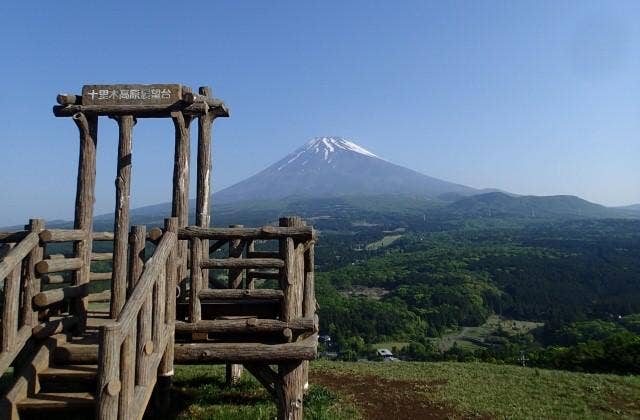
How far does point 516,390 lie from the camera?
10.8 metres

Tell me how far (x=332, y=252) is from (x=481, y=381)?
148 m

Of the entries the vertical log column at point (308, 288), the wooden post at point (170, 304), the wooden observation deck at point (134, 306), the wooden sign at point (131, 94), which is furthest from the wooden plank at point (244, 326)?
the wooden sign at point (131, 94)

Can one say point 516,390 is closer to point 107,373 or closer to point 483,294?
point 107,373

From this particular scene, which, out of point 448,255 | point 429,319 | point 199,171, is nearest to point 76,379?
point 199,171

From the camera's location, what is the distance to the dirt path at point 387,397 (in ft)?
28.6

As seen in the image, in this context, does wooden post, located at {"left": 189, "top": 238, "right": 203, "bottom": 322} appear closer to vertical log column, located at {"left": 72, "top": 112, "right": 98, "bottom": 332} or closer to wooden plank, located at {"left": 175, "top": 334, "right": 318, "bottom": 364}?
wooden plank, located at {"left": 175, "top": 334, "right": 318, "bottom": 364}

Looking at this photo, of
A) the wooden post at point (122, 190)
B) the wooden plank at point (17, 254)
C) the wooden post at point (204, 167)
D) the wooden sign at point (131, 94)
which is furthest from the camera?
the wooden post at point (204, 167)

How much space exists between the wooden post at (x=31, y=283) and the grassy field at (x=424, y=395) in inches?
127

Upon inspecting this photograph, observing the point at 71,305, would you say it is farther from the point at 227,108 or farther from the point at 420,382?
the point at 420,382

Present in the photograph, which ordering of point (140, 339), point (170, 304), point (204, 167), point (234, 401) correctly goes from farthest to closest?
point (234, 401) < point (204, 167) < point (170, 304) < point (140, 339)

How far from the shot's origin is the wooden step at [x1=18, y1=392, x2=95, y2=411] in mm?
4274

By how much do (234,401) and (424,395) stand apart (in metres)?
4.29

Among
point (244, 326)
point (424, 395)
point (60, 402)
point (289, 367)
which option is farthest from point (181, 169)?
point (424, 395)

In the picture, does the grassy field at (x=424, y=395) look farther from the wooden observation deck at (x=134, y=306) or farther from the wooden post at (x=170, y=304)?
the wooden post at (x=170, y=304)
